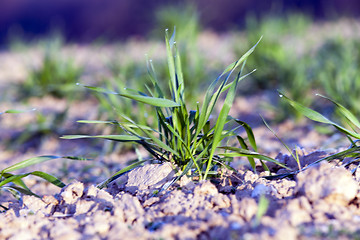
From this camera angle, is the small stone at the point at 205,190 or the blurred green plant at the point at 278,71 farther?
the blurred green plant at the point at 278,71

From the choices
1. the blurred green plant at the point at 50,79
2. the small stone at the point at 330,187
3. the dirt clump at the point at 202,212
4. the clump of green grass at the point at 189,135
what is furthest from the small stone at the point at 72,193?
the blurred green plant at the point at 50,79

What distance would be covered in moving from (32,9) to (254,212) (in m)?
12.2

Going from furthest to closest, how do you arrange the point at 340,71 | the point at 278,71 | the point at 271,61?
the point at 271,61
the point at 278,71
the point at 340,71

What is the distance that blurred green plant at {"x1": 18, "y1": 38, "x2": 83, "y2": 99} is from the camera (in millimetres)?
3799

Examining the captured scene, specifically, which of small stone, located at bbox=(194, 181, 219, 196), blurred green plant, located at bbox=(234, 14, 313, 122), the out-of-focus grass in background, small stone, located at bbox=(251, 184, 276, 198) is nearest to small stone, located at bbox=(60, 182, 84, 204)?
small stone, located at bbox=(194, 181, 219, 196)

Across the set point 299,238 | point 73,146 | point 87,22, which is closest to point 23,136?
point 73,146

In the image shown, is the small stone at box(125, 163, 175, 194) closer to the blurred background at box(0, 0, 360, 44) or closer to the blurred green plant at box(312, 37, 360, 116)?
the blurred green plant at box(312, 37, 360, 116)

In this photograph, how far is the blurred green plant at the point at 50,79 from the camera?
3.80 meters

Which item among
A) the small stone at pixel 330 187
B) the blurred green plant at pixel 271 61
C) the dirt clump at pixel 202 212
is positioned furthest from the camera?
the blurred green plant at pixel 271 61

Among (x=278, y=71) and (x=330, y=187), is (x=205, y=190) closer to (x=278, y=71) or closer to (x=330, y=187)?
(x=330, y=187)

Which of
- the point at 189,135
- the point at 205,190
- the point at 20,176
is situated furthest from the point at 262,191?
the point at 20,176

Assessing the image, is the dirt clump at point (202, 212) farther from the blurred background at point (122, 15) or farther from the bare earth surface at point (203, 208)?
the blurred background at point (122, 15)

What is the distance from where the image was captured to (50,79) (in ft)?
12.7

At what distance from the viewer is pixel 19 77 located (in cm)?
483
